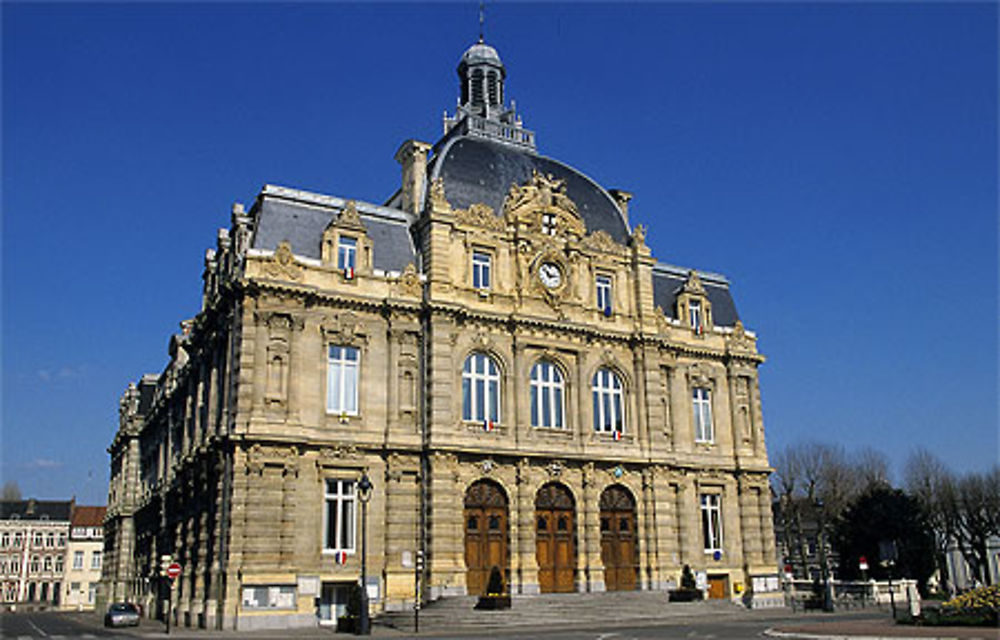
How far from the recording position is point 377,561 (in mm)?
37031

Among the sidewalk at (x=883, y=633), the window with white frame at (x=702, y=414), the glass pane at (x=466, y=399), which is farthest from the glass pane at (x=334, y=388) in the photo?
the window with white frame at (x=702, y=414)

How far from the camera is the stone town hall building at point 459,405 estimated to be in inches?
1423

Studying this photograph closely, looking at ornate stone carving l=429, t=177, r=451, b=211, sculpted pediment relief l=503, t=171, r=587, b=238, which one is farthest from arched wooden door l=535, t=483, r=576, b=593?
ornate stone carving l=429, t=177, r=451, b=211

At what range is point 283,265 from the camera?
125ft

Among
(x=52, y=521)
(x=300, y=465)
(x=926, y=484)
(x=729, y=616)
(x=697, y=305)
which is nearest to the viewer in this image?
(x=300, y=465)

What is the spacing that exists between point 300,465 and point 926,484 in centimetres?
5692

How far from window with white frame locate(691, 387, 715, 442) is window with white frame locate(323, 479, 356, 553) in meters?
20.2

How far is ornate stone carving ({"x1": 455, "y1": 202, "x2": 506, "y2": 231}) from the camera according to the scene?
42.9 m

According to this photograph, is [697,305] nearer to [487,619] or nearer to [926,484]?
[487,619]

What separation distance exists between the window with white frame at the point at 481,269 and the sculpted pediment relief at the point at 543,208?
91.3 inches

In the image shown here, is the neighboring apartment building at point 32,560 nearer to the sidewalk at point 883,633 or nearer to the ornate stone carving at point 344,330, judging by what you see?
the ornate stone carving at point 344,330

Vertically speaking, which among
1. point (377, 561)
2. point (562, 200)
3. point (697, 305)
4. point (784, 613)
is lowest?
point (784, 613)

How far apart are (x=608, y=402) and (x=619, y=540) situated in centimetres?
692

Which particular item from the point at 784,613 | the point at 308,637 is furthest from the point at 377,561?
the point at 784,613
